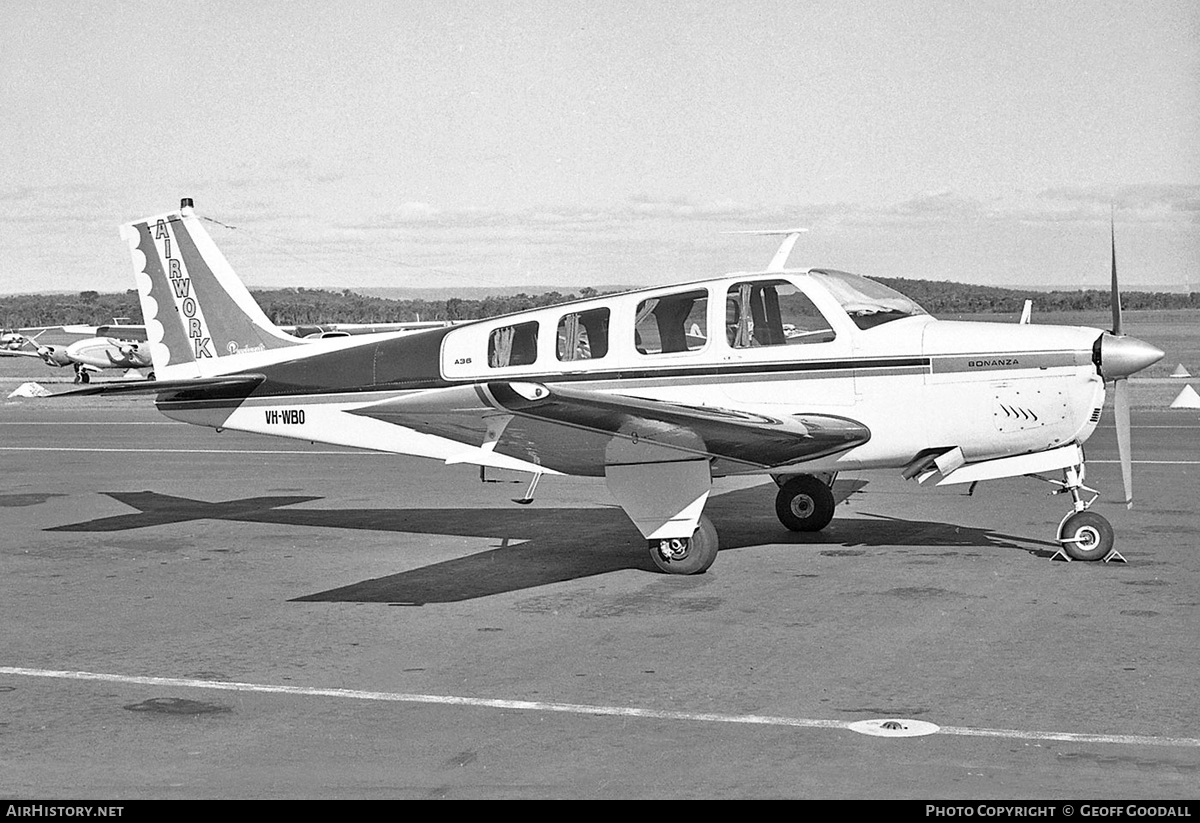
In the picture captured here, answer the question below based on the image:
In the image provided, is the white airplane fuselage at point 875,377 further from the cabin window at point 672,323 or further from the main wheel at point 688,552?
the main wheel at point 688,552

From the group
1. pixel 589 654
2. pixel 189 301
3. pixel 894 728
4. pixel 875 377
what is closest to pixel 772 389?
pixel 875 377

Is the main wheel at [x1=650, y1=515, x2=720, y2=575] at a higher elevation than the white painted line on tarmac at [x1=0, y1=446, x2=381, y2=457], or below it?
higher

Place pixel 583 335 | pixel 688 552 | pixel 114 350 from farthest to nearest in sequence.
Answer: pixel 114 350, pixel 583 335, pixel 688 552

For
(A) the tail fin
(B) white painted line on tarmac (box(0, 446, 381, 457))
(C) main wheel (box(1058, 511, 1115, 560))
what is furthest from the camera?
(B) white painted line on tarmac (box(0, 446, 381, 457))

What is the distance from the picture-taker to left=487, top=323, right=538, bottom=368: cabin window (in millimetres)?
11984

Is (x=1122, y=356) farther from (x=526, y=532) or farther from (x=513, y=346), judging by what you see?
(x=526, y=532)

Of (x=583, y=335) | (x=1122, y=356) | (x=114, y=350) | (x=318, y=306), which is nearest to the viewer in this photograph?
(x=1122, y=356)

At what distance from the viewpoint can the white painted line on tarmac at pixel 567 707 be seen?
628 centimetres

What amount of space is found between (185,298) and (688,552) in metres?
6.89

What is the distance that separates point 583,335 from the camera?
463 inches

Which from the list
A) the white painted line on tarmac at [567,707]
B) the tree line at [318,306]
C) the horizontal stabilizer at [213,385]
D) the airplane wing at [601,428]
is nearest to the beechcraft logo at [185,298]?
the horizontal stabilizer at [213,385]

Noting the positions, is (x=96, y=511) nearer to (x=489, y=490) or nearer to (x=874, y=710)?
(x=489, y=490)

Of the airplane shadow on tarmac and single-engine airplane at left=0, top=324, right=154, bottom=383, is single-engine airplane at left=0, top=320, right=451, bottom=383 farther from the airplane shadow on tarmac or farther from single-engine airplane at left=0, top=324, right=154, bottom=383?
the airplane shadow on tarmac

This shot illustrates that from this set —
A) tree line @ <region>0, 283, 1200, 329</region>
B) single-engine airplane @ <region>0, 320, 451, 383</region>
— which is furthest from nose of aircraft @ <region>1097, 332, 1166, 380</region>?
tree line @ <region>0, 283, 1200, 329</region>
